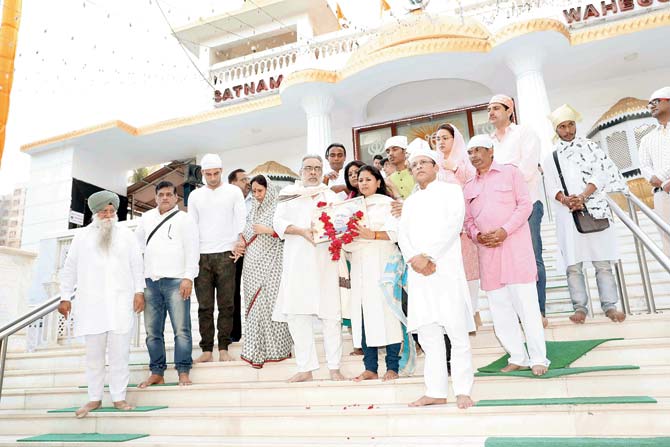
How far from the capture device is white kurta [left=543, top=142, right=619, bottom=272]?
3977mm

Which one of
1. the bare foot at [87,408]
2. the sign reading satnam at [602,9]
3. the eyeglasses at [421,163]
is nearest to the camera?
the eyeglasses at [421,163]

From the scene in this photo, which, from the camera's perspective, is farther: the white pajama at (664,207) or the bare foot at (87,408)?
the white pajama at (664,207)

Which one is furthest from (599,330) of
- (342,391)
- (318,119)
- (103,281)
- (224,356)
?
(318,119)

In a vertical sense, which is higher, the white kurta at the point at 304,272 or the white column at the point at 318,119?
the white column at the point at 318,119

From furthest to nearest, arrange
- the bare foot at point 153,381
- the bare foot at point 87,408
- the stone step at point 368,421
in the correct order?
1. the bare foot at point 153,381
2. the bare foot at point 87,408
3. the stone step at point 368,421

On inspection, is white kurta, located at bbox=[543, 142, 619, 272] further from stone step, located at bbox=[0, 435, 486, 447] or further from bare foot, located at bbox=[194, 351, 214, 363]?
bare foot, located at bbox=[194, 351, 214, 363]

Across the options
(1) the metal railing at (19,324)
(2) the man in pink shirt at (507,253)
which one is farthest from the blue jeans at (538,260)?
(1) the metal railing at (19,324)

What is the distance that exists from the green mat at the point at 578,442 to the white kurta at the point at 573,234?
1.96m

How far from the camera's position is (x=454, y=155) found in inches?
162

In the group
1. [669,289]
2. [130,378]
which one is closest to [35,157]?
[130,378]

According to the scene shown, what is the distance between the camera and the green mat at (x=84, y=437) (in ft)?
10.6

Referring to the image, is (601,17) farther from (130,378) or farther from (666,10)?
(130,378)

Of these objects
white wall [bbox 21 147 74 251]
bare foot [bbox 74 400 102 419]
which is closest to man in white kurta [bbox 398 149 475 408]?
bare foot [bbox 74 400 102 419]

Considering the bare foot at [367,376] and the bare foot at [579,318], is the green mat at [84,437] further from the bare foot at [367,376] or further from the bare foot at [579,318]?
the bare foot at [579,318]
